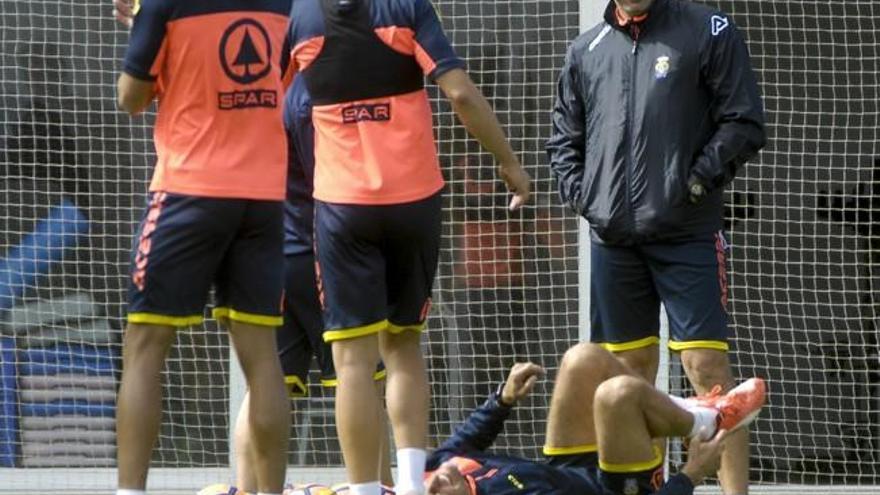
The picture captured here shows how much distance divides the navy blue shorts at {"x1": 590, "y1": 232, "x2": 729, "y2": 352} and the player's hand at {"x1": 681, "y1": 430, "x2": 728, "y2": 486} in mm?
543

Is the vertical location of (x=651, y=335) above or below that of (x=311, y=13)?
below

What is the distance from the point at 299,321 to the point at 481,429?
0.84m

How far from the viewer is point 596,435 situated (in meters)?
7.07

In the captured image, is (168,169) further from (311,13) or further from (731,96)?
(731,96)

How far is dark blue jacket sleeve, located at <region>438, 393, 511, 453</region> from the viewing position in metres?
7.31

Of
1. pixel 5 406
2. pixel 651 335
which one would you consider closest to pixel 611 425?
pixel 651 335

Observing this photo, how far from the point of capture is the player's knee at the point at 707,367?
7.47 meters

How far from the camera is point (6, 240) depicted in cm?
989

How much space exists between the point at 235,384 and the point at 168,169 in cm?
341

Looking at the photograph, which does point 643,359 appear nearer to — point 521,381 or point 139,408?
point 521,381

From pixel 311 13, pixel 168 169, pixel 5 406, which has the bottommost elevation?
pixel 5 406

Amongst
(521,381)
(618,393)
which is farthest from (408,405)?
(618,393)

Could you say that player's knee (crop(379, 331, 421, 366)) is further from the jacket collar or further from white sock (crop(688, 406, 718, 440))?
the jacket collar

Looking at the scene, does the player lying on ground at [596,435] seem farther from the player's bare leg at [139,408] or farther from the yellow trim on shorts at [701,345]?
the player's bare leg at [139,408]
